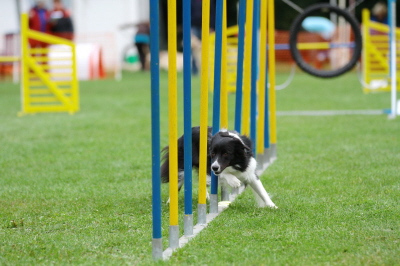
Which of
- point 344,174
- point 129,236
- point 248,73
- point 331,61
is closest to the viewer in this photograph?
point 129,236

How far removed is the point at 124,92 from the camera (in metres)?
17.2

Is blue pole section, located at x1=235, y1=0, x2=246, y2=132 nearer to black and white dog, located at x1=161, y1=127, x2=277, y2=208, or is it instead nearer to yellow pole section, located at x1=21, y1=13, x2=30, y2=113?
black and white dog, located at x1=161, y1=127, x2=277, y2=208

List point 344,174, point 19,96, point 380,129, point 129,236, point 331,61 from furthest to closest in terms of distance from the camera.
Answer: point 331,61 → point 19,96 → point 380,129 → point 344,174 → point 129,236

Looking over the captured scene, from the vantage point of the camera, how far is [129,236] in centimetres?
427

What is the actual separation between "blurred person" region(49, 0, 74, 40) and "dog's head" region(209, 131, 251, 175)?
16.8m

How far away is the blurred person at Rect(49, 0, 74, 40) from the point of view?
68.0 ft

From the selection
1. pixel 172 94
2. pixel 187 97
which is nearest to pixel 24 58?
pixel 187 97

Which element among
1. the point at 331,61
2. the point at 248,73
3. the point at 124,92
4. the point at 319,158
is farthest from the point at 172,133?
the point at 331,61

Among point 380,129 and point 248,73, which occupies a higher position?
point 248,73

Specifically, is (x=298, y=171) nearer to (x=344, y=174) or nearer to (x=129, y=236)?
(x=344, y=174)

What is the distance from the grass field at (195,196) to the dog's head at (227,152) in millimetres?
379

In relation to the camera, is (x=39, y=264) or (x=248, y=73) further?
(x=248, y=73)

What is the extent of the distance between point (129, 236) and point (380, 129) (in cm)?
596

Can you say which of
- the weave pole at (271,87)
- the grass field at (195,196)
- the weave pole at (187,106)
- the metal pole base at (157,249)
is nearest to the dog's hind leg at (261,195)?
the grass field at (195,196)
